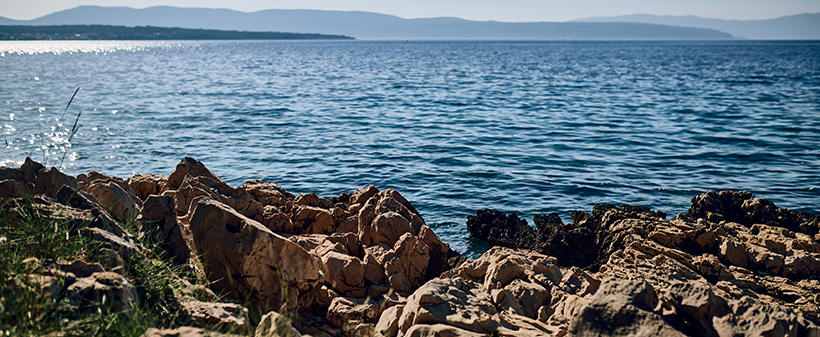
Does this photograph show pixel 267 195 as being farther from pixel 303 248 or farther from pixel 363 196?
pixel 303 248

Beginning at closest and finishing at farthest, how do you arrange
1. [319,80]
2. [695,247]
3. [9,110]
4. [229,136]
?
[695,247] → [229,136] → [9,110] → [319,80]

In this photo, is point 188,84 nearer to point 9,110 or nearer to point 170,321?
point 9,110

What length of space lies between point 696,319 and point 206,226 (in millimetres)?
4667

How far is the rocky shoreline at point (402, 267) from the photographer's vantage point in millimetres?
4297

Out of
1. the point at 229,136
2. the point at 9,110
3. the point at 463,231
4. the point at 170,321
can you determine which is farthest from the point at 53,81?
the point at 170,321

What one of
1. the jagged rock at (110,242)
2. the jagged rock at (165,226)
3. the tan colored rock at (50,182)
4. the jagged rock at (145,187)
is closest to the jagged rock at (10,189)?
the tan colored rock at (50,182)

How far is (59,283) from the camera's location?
3963mm

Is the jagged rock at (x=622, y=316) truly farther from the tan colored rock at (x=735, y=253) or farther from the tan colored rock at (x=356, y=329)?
the tan colored rock at (x=735, y=253)

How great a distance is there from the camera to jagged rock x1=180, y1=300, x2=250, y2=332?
14.4 feet

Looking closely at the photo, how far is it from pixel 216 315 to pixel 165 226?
Result: 7.47 feet

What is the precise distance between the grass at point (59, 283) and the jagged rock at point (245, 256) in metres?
0.28

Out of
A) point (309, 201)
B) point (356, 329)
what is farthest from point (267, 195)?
point (356, 329)

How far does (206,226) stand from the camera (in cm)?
588

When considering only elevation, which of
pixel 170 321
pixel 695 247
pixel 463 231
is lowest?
pixel 463 231
